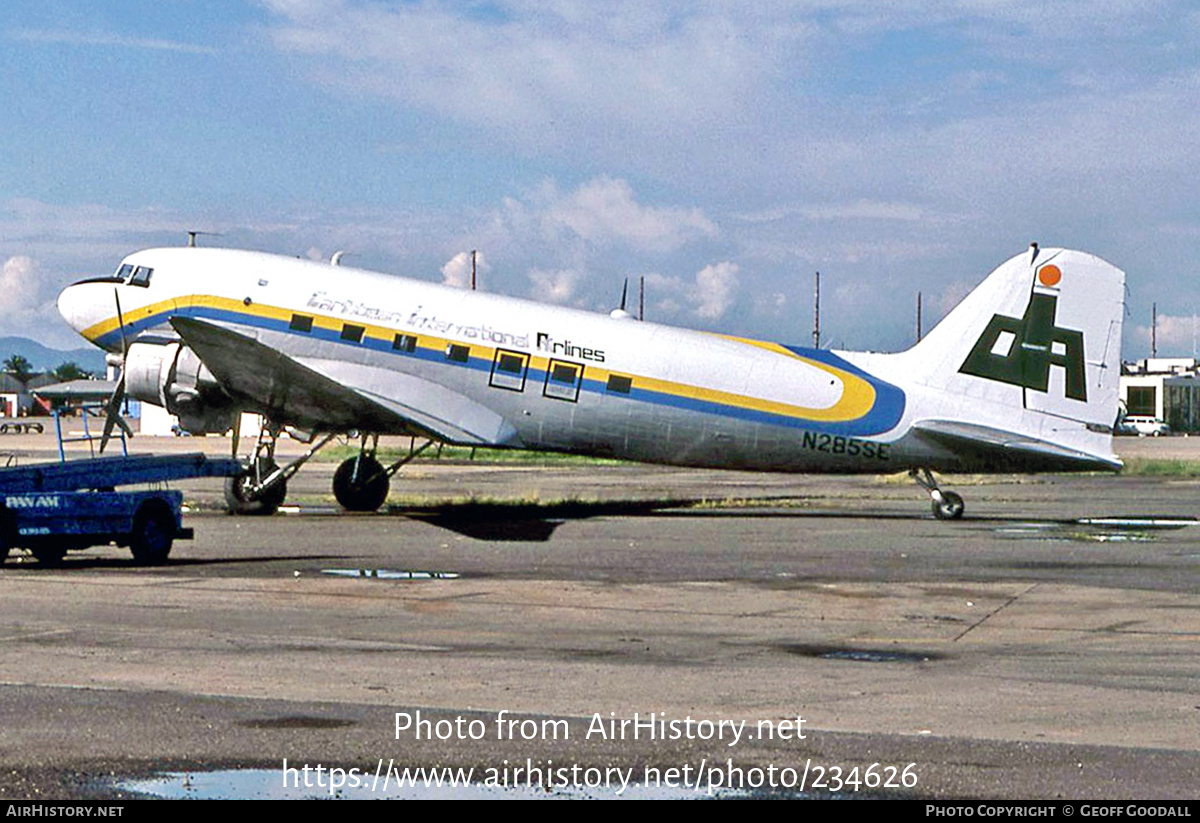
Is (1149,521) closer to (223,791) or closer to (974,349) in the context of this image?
(974,349)

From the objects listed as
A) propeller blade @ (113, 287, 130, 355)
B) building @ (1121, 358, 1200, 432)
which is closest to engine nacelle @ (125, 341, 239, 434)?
propeller blade @ (113, 287, 130, 355)

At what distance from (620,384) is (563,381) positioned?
1222 mm

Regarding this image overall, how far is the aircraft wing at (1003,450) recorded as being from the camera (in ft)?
101

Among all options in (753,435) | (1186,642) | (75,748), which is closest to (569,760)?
(75,748)

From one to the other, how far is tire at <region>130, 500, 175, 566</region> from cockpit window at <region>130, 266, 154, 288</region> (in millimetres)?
12035

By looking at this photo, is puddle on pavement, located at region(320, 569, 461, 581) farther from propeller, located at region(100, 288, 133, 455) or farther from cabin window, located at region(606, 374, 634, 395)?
cabin window, located at region(606, 374, 634, 395)

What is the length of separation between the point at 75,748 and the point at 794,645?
7766 mm

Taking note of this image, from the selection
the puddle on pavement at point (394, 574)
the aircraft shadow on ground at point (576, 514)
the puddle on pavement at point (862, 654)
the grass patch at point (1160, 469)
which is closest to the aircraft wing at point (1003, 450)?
the aircraft shadow on ground at point (576, 514)

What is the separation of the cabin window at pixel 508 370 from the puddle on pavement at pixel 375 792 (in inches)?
927

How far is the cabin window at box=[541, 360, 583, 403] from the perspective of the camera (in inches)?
1288

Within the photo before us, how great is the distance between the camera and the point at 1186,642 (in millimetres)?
16109

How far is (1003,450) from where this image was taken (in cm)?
3111

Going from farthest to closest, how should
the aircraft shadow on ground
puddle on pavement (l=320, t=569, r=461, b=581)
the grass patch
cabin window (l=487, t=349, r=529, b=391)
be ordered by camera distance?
the grass patch < cabin window (l=487, t=349, r=529, b=391) < the aircraft shadow on ground < puddle on pavement (l=320, t=569, r=461, b=581)

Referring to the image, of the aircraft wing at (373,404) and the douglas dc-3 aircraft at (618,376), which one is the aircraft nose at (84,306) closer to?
the douglas dc-3 aircraft at (618,376)
